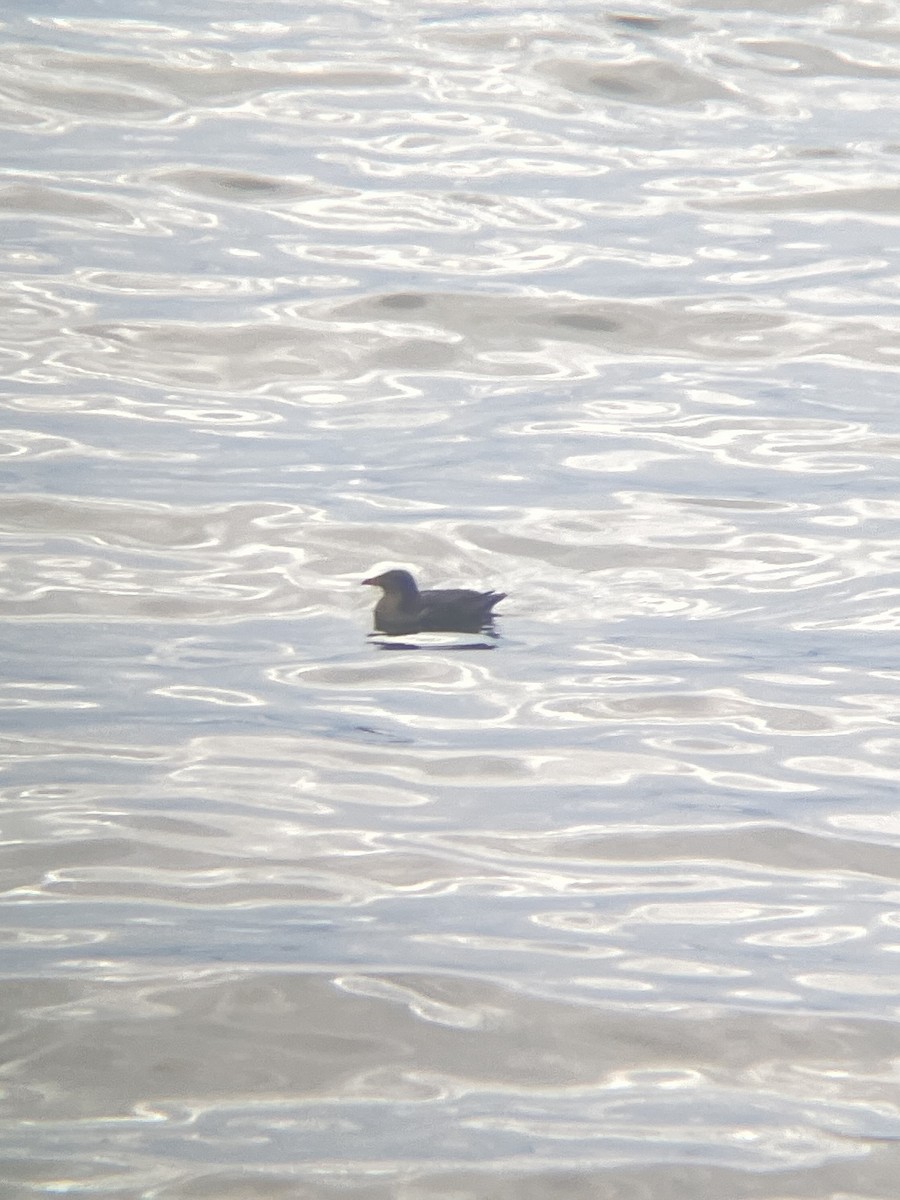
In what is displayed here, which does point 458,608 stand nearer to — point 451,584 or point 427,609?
point 427,609

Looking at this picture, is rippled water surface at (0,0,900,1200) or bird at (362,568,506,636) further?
bird at (362,568,506,636)

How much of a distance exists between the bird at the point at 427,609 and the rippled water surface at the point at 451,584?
77 millimetres

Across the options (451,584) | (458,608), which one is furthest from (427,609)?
(451,584)

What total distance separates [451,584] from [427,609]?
880 mm

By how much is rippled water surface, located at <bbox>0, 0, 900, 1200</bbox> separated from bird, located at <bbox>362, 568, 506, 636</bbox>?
8 cm

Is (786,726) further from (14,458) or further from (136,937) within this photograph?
(14,458)

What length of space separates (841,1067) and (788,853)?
1460 millimetres

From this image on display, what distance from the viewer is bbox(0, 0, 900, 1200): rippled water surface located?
14.4 feet

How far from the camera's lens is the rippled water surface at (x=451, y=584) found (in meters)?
4.40

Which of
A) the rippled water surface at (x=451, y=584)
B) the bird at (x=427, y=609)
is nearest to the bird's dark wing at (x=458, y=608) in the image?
the bird at (x=427, y=609)

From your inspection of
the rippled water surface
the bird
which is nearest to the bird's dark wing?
the bird

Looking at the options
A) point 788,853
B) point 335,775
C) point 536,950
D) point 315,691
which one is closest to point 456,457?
point 315,691

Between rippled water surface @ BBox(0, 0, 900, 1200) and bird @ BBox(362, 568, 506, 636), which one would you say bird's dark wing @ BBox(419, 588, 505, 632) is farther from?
rippled water surface @ BBox(0, 0, 900, 1200)

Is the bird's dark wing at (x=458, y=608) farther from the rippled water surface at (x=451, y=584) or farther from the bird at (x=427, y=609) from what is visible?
the rippled water surface at (x=451, y=584)
